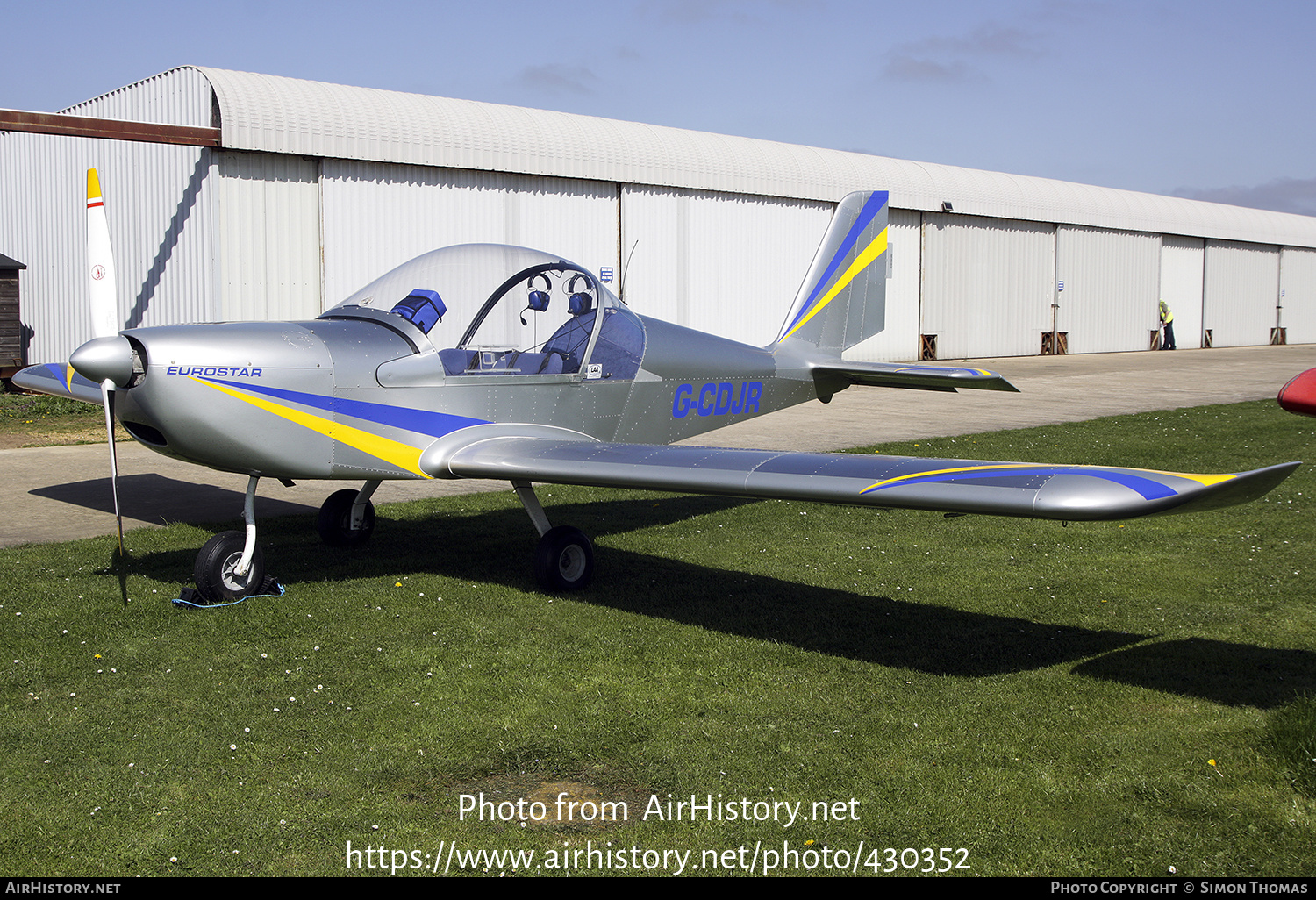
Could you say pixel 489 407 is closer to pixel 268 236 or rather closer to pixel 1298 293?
pixel 268 236

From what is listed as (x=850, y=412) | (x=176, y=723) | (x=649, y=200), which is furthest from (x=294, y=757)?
(x=649, y=200)

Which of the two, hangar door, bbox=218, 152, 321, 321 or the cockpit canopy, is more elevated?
hangar door, bbox=218, 152, 321, 321

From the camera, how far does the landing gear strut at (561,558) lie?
728 cm

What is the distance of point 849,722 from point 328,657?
112 inches

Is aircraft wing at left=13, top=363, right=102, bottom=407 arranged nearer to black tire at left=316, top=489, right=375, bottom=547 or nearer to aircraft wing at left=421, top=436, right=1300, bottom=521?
black tire at left=316, top=489, right=375, bottom=547

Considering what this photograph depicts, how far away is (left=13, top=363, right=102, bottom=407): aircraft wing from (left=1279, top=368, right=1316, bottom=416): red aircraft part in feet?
26.0

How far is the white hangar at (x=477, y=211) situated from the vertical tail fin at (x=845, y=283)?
102cm

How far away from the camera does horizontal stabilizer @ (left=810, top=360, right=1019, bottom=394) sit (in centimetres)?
862

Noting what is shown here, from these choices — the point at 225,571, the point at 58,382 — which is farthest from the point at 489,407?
the point at 58,382

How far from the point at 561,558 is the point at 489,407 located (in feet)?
3.88

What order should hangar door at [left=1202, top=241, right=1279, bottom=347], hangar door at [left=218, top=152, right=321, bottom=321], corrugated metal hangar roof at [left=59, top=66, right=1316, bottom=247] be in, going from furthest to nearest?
hangar door at [left=1202, top=241, right=1279, bottom=347]
corrugated metal hangar roof at [left=59, top=66, right=1316, bottom=247]
hangar door at [left=218, top=152, right=321, bottom=321]

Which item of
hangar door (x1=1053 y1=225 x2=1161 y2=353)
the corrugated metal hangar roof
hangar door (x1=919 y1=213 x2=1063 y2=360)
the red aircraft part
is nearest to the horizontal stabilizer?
the red aircraft part

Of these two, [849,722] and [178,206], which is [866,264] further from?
[178,206]

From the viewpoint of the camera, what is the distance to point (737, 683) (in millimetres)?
5539
